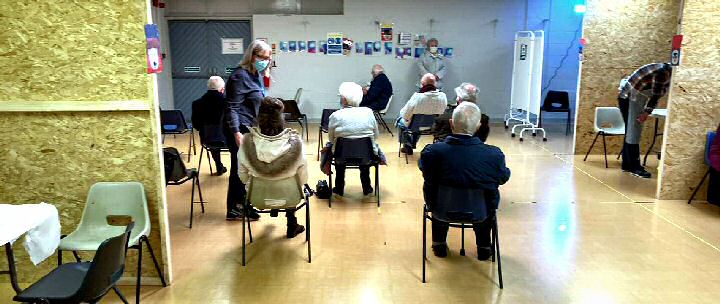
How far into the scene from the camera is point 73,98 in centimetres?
308

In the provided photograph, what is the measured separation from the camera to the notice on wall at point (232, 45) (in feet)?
33.3

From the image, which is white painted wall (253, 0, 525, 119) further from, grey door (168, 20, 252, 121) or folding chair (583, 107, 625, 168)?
folding chair (583, 107, 625, 168)

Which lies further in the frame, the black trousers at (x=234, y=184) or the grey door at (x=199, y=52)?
the grey door at (x=199, y=52)

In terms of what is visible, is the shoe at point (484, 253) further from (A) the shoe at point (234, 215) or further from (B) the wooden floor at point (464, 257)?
(A) the shoe at point (234, 215)

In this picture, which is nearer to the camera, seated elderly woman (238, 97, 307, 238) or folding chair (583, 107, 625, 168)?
seated elderly woman (238, 97, 307, 238)

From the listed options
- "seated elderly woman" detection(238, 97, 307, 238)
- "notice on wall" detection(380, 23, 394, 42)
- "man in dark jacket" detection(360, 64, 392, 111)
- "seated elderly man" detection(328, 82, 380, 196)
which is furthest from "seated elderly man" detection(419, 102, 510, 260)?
"notice on wall" detection(380, 23, 394, 42)

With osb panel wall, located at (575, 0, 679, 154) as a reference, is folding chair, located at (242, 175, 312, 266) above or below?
Result: below

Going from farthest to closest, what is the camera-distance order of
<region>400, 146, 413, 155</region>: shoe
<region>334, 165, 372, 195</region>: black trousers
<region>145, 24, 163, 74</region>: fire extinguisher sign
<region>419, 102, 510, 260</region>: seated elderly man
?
<region>400, 146, 413, 155</region>: shoe → <region>334, 165, 372, 195</region>: black trousers → <region>419, 102, 510, 260</region>: seated elderly man → <region>145, 24, 163, 74</region>: fire extinguisher sign

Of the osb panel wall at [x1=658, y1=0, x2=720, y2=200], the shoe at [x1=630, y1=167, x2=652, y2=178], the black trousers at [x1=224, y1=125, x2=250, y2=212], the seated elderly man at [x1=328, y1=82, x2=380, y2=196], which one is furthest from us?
the shoe at [x1=630, y1=167, x2=652, y2=178]

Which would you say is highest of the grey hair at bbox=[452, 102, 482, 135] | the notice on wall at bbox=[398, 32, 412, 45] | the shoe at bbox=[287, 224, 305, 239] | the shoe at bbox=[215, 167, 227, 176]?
the notice on wall at bbox=[398, 32, 412, 45]

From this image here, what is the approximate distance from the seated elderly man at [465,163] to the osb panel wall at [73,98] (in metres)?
1.62

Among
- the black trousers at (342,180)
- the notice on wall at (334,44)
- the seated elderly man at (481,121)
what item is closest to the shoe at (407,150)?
the seated elderly man at (481,121)

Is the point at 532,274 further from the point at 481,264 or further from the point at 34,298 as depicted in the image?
the point at 34,298

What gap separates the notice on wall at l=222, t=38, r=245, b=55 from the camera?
10.1 meters
